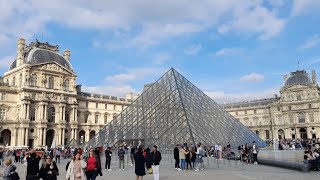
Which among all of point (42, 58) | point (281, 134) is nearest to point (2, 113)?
point (42, 58)

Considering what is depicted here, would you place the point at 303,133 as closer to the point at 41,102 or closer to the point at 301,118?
the point at 301,118

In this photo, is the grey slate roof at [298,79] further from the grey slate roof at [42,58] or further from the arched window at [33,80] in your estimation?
the arched window at [33,80]

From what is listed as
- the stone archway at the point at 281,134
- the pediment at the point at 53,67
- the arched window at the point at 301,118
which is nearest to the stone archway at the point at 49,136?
the pediment at the point at 53,67

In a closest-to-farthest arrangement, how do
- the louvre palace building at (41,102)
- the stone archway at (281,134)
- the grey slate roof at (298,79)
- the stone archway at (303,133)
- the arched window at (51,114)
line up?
the louvre palace building at (41,102), the arched window at (51,114), the stone archway at (303,133), the grey slate roof at (298,79), the stone archway at (281,134)

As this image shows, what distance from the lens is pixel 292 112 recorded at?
62156mm

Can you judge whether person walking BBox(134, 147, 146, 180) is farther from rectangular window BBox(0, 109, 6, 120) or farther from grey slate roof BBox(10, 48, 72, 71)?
grey slate roof BBox(10, 48, 72, 71)

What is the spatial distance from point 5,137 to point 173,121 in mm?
33512

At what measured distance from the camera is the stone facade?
59.6 metres

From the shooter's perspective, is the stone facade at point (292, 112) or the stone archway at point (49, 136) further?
the stone facade at point (292, 112)

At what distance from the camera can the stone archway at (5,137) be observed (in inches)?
1720

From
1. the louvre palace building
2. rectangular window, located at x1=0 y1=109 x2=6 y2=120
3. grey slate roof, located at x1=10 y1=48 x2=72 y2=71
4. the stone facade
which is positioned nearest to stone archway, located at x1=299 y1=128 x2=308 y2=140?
the stone facade

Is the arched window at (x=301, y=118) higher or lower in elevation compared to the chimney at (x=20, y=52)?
lower

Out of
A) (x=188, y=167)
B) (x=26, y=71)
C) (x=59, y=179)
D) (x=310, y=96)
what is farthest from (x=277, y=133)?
(x=59, y=179)

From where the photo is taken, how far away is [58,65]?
48.5m
